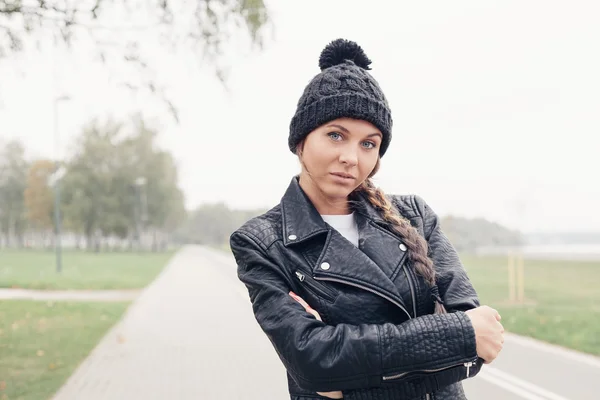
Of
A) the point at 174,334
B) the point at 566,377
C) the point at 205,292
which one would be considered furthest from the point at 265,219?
the point at 205,292

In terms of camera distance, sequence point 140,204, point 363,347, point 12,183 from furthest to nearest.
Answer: point 12,183 → point 140,204 → point 363,347

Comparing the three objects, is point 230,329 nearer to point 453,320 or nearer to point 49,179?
point 453,320

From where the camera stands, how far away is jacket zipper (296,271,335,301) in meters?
1.55

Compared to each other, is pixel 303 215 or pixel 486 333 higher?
pixel 303 215

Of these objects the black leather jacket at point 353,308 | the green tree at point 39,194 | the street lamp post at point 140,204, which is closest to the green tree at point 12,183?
the green tree at point 39,194

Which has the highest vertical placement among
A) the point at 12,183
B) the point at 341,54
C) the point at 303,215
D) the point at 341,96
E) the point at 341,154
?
the point at 341,54

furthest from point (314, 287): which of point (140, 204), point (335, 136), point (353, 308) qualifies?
point (140, 204)

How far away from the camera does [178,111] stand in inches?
268

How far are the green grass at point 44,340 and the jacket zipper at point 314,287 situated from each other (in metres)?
5.24

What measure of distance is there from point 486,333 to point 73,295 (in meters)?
16.6

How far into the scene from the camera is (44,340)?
9.09 meters

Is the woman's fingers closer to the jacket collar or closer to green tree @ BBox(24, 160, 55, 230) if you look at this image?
the jacket collar

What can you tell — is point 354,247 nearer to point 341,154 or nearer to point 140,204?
point 341,154

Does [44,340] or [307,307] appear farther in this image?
[44,340]
